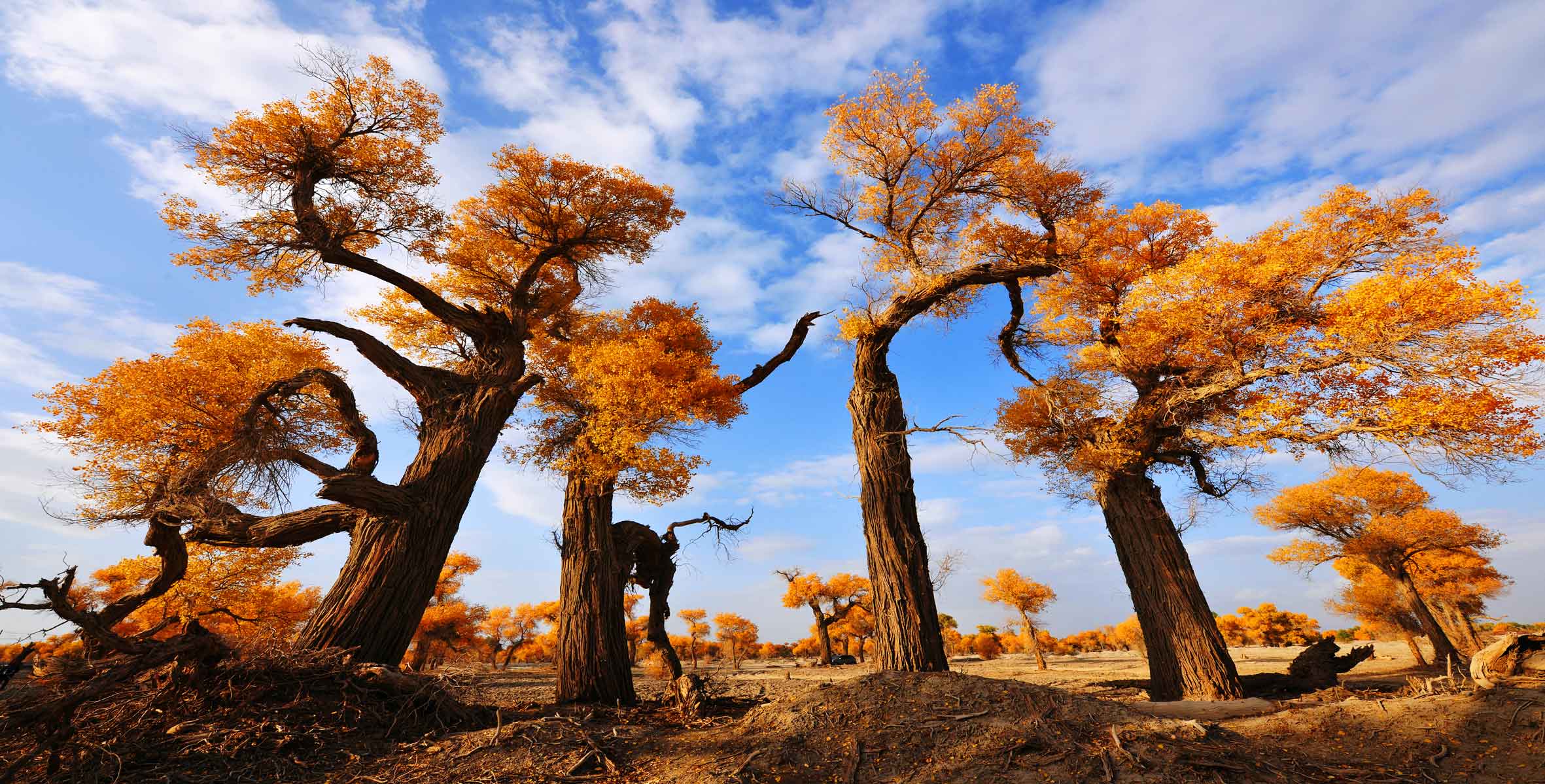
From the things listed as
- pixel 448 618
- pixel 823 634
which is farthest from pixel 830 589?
pixel 448 618

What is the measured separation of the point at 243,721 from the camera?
5.32 metres

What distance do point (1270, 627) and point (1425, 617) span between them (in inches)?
1273

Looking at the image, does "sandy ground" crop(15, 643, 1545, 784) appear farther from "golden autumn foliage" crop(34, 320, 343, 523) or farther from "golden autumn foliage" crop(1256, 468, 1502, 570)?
"golden autumn foliage" crop(1256, 468, 1502, 570)

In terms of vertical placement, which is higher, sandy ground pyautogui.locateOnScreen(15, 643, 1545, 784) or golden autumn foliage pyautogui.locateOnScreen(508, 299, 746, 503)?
Answer: golden autumn foliage pyautogui.locateOnScreen(508, 299, 746, 503)

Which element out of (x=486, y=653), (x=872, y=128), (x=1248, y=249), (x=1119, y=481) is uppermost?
(x=872, y=128)

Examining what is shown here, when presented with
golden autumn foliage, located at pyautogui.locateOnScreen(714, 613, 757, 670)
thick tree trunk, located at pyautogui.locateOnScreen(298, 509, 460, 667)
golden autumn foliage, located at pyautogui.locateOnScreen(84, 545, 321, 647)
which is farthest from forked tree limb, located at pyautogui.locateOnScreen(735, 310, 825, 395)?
golden autumn foliage, located at pyautogui.locateOnScreen(714, 613, 757, 670)

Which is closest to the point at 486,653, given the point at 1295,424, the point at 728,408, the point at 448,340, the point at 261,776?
the point at 448,340

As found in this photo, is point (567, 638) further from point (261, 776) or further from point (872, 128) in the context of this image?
point (872, 128)

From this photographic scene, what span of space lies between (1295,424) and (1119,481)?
312 cm

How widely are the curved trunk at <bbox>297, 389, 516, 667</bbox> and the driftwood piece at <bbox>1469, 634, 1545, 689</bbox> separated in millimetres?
12252

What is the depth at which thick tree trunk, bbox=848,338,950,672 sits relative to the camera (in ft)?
27.1

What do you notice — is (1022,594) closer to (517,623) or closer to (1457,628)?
(1457,628)

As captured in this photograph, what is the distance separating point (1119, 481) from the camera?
1220 cm

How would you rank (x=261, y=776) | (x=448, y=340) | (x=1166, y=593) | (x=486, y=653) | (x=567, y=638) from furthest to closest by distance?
(x=486, y=653)
(x=448, y=340)
(x=1166, y=593)
(x=567, y=638)
(x=261, y=776)
